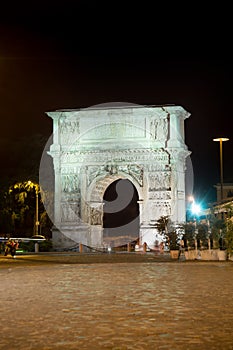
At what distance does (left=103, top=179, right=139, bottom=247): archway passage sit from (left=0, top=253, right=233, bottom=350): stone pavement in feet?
137

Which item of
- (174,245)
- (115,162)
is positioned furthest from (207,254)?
(115,162)

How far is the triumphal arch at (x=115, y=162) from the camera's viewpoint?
125 ft

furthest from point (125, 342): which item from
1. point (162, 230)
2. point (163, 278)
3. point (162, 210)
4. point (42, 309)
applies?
point (162, 210)

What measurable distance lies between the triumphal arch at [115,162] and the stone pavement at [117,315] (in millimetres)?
24708

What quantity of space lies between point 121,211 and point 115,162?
2160 centimetres

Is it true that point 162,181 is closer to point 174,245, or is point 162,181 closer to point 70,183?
point 70,183

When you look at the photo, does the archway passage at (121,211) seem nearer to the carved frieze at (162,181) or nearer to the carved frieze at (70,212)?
the carved frieze at (70,212)

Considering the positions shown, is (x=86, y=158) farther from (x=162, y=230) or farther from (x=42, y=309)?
(x=42, y=309)

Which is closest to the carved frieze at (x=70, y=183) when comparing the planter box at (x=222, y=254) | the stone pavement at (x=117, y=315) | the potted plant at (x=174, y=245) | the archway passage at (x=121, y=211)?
the potted plant at (x=174, y=245)

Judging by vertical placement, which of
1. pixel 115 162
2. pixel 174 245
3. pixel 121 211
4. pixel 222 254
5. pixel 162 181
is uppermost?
pixel 115 162

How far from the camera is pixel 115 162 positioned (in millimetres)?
38688

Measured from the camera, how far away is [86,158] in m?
39.2

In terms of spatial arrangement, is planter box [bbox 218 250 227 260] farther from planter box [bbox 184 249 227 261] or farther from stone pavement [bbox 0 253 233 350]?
stone pavement [bbox 0 253 233 350]

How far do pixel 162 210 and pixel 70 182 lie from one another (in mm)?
5919
